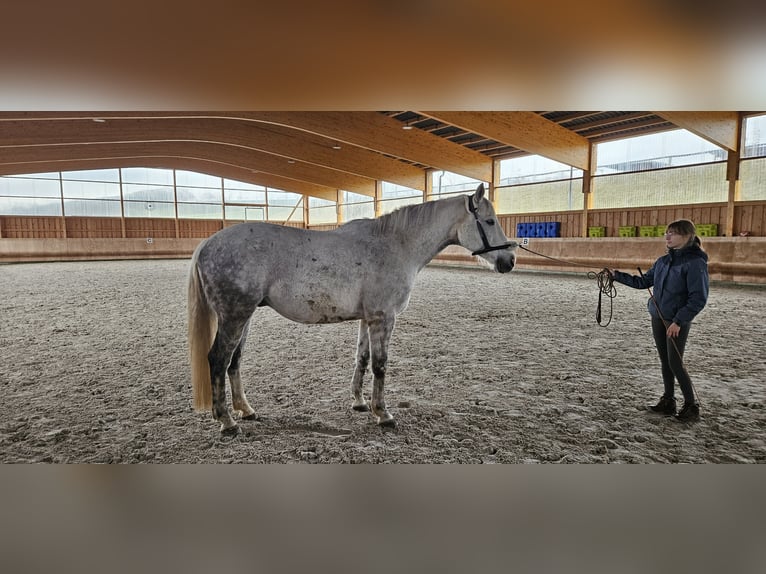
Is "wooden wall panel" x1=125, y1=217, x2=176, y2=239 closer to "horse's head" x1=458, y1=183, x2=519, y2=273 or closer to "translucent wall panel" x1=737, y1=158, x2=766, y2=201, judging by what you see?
"horse's head" x1=458, y1=183, x2=519, y2=273

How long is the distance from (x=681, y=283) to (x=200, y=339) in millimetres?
3470

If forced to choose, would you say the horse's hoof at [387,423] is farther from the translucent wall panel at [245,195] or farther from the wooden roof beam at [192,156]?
the translucent wall panel at [245,195]

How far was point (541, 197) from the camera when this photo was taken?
18031mm

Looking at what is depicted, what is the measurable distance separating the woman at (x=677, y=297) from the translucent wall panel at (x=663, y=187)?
13.4 meters

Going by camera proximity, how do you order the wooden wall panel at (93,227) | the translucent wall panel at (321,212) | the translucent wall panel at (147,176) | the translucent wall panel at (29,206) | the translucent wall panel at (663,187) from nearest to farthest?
the translucent wall panel at (663,187) < the translucent wall panel at (29,206) < the wooden wall panel at (93,227) < the translucent wall panel at (147,176) < the translucent wall panel at (321,212)

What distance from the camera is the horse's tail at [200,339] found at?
3023 mm

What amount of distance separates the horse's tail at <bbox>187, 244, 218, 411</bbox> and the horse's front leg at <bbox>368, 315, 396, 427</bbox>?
1.19 metres

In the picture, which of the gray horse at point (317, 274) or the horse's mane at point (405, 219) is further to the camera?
the horse's mane at point (405, 219)

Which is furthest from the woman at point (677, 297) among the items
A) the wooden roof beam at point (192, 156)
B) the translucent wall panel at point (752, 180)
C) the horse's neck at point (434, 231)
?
the wooden roof beam at point (192, 156)

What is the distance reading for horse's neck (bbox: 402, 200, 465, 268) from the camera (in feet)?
10.5

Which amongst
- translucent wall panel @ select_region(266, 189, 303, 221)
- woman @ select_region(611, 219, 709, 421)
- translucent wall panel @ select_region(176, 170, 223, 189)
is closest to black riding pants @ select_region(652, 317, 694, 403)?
woman @ select_region(611, 219, 709, 421)

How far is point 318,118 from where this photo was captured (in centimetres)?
1327

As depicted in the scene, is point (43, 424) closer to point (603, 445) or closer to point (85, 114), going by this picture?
→ point (603, 445)
